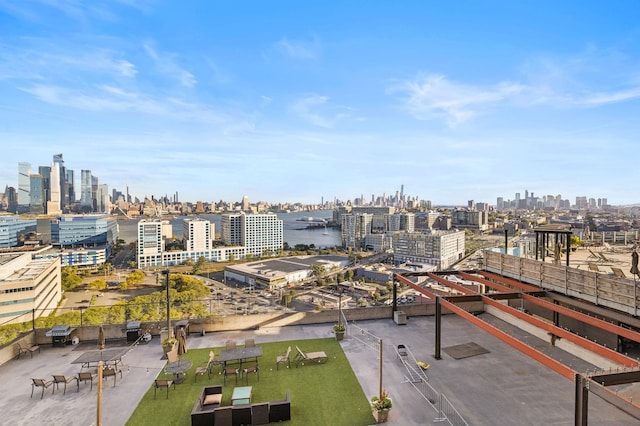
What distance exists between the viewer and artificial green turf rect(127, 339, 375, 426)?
738 cm

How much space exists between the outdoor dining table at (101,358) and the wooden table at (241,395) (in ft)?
12.7

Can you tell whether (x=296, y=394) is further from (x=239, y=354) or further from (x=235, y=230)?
(x=235, y=230)

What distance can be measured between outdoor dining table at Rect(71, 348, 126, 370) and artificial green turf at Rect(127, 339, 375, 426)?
1378 mm

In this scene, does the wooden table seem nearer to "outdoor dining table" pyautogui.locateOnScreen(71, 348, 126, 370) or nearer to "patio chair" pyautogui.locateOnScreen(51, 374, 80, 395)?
"outdoor dining table" pyautogui.locateOnScreen(71, 348, 126, 370)

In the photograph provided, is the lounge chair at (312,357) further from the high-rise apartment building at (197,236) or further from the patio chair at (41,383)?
the high-rise apartment building at (197,236)

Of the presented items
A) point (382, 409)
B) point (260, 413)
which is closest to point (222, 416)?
point (260, 413)

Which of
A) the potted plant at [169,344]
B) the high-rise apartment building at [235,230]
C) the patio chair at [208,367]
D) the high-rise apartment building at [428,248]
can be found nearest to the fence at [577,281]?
the patio chair at [208,367]

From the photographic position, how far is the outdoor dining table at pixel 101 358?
9229 millimetres

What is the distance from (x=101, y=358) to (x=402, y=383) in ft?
26.6

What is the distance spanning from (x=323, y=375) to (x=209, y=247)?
323ft

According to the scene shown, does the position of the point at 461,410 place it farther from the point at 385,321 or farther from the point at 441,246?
the point at 441,246

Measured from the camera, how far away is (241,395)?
7.79 meters

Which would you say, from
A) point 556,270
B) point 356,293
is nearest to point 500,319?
point 556,270

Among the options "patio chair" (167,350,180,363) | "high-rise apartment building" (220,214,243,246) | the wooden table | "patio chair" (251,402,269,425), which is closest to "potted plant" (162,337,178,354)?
"patio chair" (167,350,180,363)
